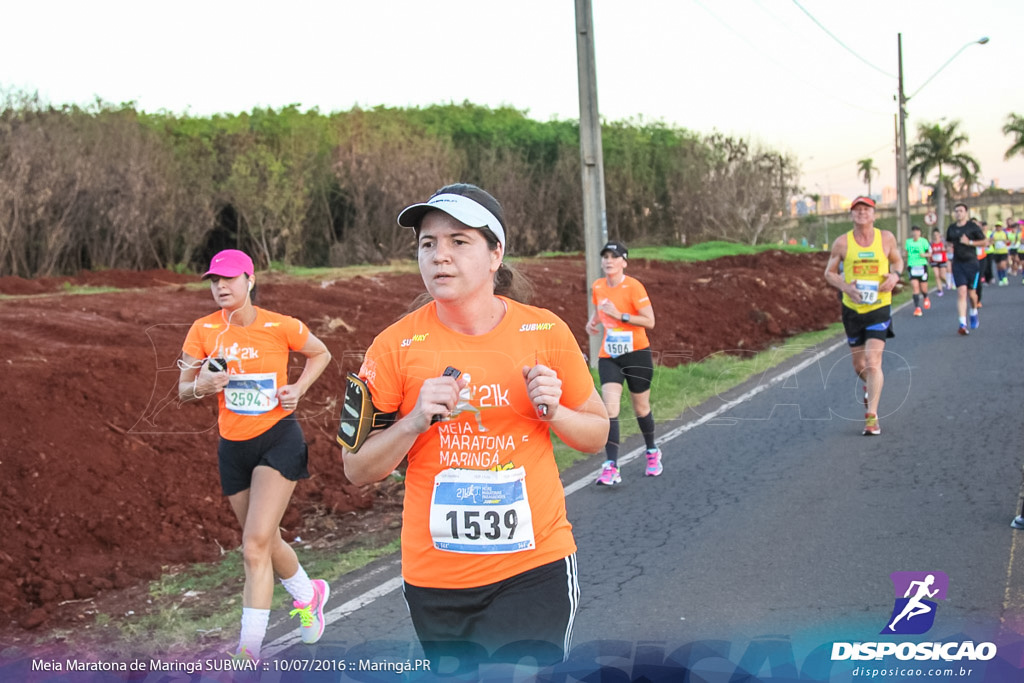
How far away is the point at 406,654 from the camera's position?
4648 mm

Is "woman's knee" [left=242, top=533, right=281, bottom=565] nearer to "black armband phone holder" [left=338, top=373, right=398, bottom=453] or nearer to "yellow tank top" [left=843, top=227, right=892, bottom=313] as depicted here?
"black armband phone holder" [left=338, top=373, right=398, bottom=453]

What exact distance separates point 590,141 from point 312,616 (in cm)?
969

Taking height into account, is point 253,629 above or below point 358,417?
below

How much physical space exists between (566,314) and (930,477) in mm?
11116

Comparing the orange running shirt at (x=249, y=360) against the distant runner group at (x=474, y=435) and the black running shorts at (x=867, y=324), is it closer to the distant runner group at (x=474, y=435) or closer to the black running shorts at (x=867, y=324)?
the distant runner group at (x=474, y=435)

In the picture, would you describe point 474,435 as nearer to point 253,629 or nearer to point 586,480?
point 253,629

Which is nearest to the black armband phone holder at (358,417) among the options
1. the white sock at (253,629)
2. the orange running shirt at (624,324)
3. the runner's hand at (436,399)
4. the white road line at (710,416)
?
the runner's hand at (436,399)


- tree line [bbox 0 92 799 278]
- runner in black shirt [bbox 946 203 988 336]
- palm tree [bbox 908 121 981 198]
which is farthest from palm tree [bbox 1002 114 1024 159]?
runner in black shirt [bbox 946 203 988 336]

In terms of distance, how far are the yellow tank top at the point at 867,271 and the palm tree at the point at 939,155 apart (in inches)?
2552

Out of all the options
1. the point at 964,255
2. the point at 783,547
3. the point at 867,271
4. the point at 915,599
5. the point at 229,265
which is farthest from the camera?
the point at 964,255

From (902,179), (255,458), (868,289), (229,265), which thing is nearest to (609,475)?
(868,289)

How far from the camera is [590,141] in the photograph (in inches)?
529

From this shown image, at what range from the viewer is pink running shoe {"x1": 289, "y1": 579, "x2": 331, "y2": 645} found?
4.99 m

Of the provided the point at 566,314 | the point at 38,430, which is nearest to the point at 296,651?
the point at 38,430
